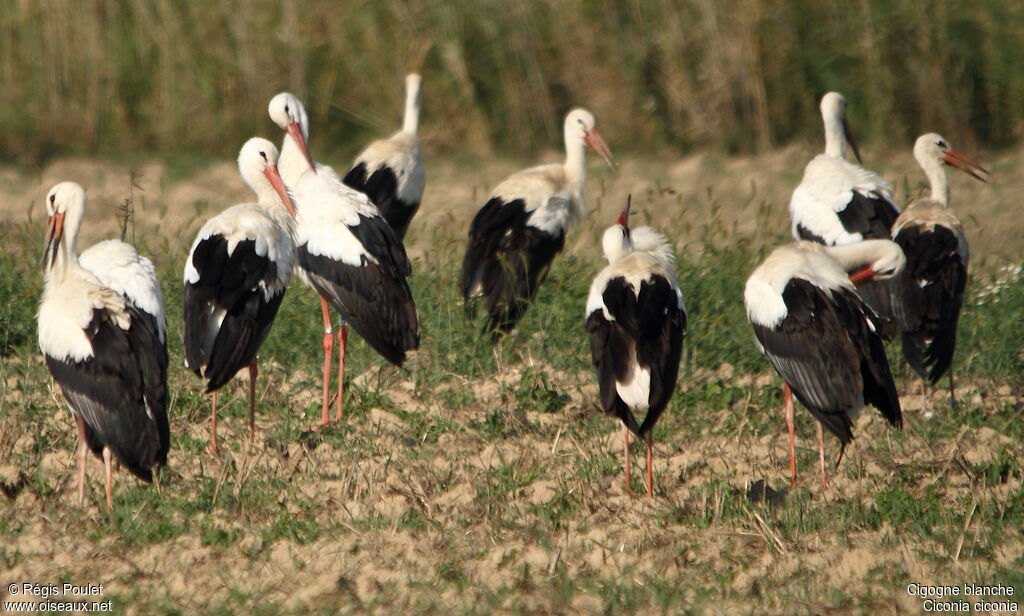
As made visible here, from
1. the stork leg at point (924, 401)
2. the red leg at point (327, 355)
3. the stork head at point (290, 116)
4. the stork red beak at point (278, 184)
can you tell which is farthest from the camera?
the stork head at point (290, 116)

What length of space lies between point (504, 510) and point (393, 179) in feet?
11.7

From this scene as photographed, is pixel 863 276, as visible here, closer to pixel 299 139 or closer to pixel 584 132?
pixel 584 132

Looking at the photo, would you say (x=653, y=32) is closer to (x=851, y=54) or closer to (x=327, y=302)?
(x=851, y=54)

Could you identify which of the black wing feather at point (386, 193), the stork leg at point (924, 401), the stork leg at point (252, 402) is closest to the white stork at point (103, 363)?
the stork leg at point (252, 402)

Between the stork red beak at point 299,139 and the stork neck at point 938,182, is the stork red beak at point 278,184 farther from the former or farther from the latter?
the stork neck at point 938,182

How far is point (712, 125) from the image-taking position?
35.8 feet

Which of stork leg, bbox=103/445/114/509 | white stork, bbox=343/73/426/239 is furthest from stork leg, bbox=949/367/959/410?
stork leg, bbox=103/445/114/509

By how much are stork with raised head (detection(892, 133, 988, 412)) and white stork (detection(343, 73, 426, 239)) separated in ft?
9.25

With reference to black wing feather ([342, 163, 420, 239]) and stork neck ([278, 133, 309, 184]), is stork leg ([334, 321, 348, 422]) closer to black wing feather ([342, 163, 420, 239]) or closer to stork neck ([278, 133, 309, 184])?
stork neck ([278, 133, 309, 184])

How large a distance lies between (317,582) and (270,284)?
1.86 metres

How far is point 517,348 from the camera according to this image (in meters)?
6.92

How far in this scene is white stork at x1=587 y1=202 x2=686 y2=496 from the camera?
5.25 metres

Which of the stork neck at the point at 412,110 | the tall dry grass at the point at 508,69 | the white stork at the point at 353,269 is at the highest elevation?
the tall dry grass at the point at 508,69

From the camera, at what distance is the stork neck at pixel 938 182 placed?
7.68 m
